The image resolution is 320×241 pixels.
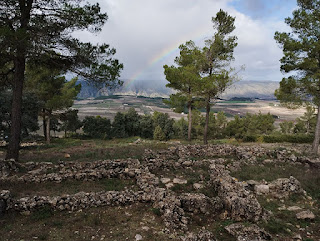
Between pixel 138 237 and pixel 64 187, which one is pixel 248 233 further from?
pixel 64 187

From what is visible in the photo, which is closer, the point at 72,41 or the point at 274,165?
the point at 72,41

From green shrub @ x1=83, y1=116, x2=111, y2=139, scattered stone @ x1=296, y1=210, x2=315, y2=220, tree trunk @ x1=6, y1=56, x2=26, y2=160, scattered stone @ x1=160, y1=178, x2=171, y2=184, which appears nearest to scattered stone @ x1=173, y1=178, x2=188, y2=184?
scattered stone @ x1=160, y1=178, x2=171, y2=184

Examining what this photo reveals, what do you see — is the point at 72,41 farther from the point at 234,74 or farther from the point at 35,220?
the point at 234,74

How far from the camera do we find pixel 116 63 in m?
12.5

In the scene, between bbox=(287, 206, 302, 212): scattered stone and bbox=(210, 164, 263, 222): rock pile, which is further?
bbox=(287, 206, 302, 212): scattered stone

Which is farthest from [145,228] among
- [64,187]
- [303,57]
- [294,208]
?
[303,57]

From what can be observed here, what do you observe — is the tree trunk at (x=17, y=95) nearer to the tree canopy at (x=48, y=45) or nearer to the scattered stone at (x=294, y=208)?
the tree canopy at (x=48, y=45)

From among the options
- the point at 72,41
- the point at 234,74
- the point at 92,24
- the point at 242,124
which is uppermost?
the point at 92,24

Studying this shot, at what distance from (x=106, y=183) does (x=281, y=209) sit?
8.35 m

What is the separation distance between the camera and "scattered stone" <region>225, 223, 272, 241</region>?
236 inches

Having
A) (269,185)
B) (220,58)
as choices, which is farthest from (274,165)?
(220,58)

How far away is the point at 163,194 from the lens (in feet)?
27.1

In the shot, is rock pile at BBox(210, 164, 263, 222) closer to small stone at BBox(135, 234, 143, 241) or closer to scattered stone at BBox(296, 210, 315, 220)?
scattered stone at BBox(296, 210, 315, 220)

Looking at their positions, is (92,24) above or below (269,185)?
above
